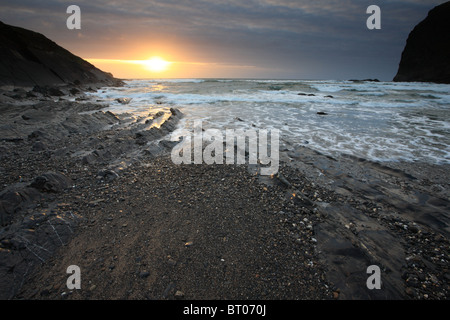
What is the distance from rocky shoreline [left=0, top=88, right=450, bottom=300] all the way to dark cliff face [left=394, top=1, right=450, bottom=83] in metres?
73.4

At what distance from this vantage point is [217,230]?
10.3 ft

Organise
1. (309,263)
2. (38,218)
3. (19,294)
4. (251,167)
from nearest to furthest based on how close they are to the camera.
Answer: (19,294), (309,263), (38,218), (251,167)

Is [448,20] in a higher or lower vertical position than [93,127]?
higher

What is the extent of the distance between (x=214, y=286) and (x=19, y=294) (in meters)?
2.09

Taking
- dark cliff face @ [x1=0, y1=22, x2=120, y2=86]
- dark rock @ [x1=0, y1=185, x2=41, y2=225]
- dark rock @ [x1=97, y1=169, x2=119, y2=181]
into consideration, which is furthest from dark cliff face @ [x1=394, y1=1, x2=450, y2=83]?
dark cliff face @ [x1=0, y1=22, x2=120, y2=86]

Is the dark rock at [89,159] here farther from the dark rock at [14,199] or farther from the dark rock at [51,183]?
the dark rock at [14,199]

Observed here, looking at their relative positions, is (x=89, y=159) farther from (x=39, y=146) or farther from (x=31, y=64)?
(x=31, y=64)

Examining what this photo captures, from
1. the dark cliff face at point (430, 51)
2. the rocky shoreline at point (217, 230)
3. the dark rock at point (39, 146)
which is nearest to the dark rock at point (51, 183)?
the rocky shoreline at point (217, 230)

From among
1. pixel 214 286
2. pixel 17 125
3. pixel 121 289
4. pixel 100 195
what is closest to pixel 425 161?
pixel 214 286

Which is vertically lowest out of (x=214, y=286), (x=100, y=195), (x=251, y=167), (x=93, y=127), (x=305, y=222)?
(x=214, y=286)

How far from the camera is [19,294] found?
7.11ft

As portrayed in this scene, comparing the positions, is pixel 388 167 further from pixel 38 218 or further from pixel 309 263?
pixel 38 218

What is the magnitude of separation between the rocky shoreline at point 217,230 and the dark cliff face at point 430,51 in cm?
7340

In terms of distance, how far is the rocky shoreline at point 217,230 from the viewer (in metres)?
2.34
